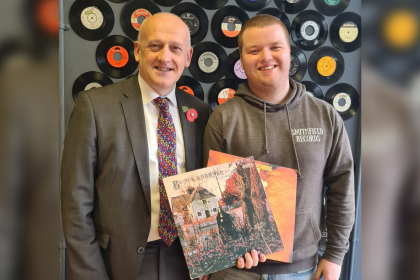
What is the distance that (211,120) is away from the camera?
1716mm

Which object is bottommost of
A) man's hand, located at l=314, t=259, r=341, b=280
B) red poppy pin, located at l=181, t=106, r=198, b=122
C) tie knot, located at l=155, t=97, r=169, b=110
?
man's hand, located at l=314, t=259, r=341, b=280

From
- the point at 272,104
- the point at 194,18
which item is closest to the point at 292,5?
the point at 194,18

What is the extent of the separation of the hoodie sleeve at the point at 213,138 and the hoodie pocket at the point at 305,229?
22.4 inches

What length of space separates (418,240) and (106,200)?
1477 mm

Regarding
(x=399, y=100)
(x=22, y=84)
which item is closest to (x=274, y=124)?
(x=399, y=100)

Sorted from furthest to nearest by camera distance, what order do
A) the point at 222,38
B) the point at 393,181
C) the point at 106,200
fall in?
the point at 222,38 < the point at 106,200 < the point at 393,181

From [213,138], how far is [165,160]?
31 centimetres

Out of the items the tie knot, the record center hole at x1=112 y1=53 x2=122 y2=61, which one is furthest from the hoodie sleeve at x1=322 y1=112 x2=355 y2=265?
the record center hole at x1=112 y1=53 x2=122 y2=61

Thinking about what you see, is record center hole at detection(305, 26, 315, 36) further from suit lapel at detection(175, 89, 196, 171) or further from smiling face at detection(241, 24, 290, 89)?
suit lapel at detection(175, 89, 196, 171)

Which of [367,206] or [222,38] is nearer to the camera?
[367,206]

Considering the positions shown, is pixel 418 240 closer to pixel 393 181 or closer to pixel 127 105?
pixel 393 181

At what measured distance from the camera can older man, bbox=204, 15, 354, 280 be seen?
159 centimetres

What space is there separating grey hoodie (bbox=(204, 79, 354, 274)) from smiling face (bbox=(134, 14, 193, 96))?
378mm

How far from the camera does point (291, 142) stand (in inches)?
63.7
